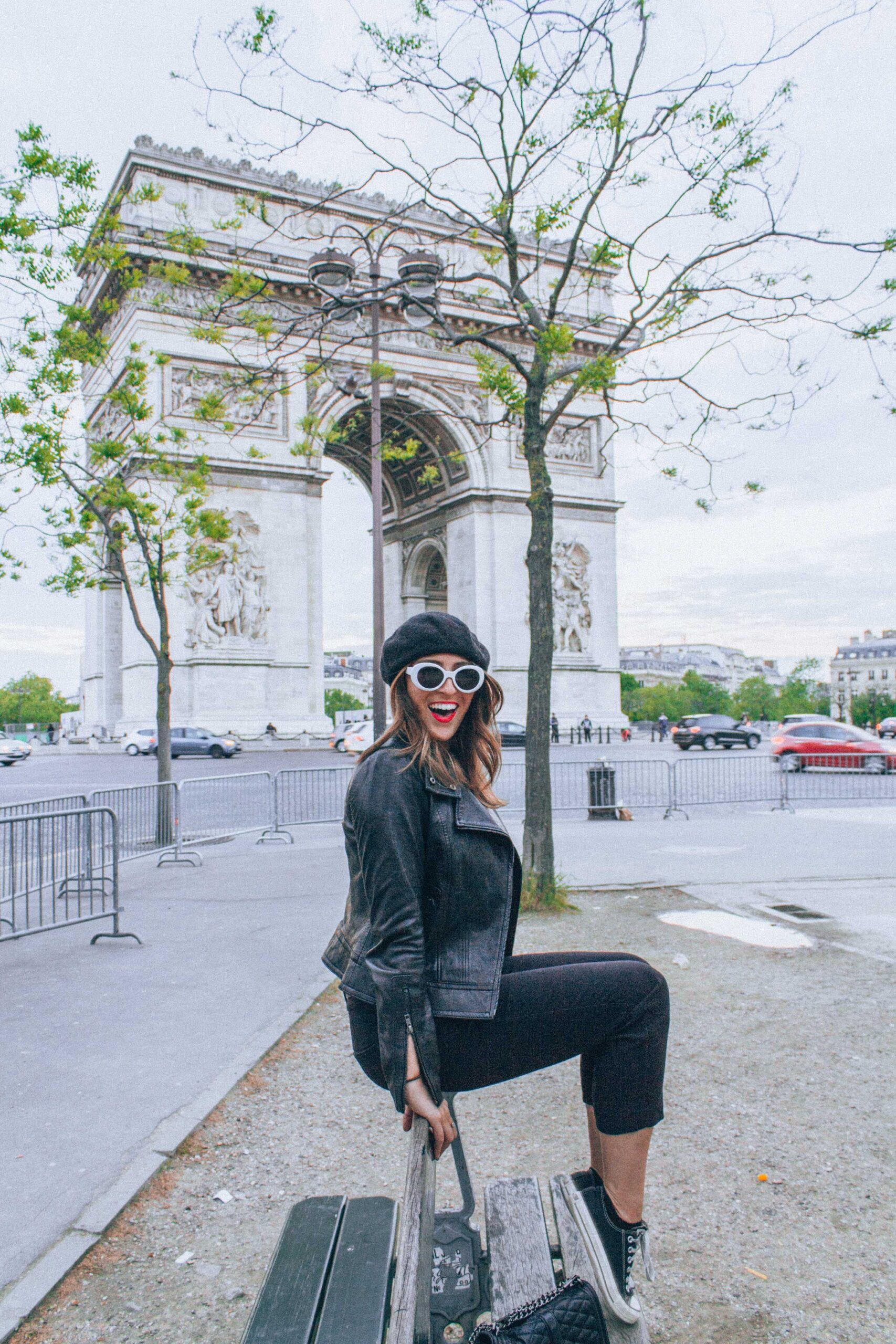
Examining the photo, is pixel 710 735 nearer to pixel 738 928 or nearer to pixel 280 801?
pixel 280 801

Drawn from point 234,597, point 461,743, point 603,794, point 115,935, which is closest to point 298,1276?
point 461,743

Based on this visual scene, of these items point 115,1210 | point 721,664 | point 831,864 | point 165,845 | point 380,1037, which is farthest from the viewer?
point 721,664

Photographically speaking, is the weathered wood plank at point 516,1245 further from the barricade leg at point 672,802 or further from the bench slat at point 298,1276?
the barricade leg at point 672,802

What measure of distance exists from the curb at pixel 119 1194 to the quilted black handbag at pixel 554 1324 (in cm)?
131

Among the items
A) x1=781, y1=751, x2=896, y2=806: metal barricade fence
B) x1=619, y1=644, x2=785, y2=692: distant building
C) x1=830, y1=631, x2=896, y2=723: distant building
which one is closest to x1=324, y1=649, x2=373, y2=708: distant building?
x1=619, y1=644, x2=785, y2=692: distant building

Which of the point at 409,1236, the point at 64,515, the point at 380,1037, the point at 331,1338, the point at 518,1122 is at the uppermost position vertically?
the point at 64,515

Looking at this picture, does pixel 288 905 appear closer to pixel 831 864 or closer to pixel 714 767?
pixel 831 864

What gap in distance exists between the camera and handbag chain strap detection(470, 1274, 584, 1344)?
80.9 inches

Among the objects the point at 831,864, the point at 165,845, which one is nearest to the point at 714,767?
the point at 831,864

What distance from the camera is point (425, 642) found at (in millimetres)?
2469

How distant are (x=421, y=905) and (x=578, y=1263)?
88cm

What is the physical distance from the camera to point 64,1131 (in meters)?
3.77

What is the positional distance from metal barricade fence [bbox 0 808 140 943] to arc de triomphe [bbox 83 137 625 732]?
18.8 m

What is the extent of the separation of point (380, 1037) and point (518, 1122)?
2082 millimetres
